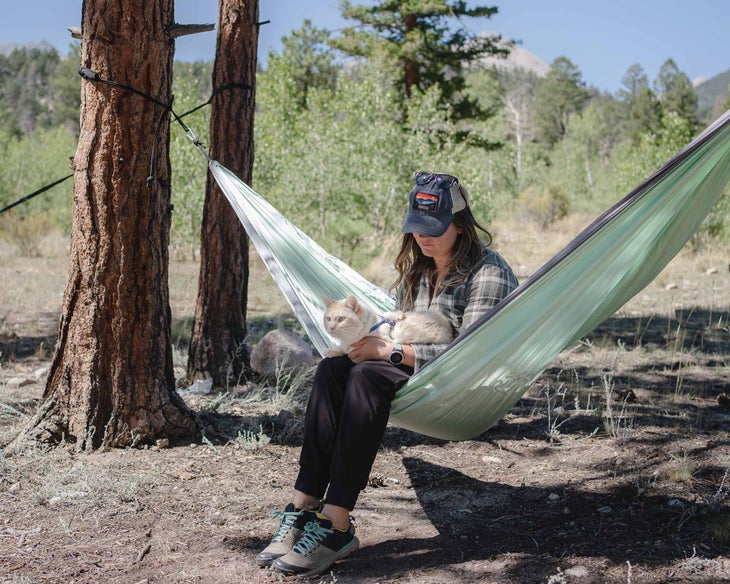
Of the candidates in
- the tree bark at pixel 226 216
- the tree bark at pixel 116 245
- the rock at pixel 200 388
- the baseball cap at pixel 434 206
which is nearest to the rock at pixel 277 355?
the tree bark at pixel 226 216

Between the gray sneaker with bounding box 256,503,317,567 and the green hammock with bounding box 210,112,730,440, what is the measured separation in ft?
1.11

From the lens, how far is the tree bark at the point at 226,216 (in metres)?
3.30

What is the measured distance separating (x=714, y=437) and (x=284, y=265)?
5.50 ft

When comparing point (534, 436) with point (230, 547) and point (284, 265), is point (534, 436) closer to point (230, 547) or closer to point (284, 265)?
point (284, 265)

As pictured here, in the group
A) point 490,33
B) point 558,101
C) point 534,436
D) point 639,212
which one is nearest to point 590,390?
point 534,436

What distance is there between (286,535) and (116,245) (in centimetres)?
113

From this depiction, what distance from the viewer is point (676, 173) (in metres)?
1.62

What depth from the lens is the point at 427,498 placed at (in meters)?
2.24

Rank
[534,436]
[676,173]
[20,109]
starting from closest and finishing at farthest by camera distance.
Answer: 1. [676,173]
2. [534,436]
3. [20,109]

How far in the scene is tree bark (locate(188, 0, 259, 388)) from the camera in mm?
3303

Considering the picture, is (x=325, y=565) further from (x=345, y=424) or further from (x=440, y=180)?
(x=440, y=180)

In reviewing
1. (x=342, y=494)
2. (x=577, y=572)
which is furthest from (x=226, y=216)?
(x=577, y=572)

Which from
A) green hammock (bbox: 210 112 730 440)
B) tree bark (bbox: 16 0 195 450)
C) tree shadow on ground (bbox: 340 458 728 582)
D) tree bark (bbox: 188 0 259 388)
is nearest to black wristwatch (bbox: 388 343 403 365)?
green hammock (bbox: 210 112 730 440)

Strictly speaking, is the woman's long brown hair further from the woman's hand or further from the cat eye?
the woman's hand
